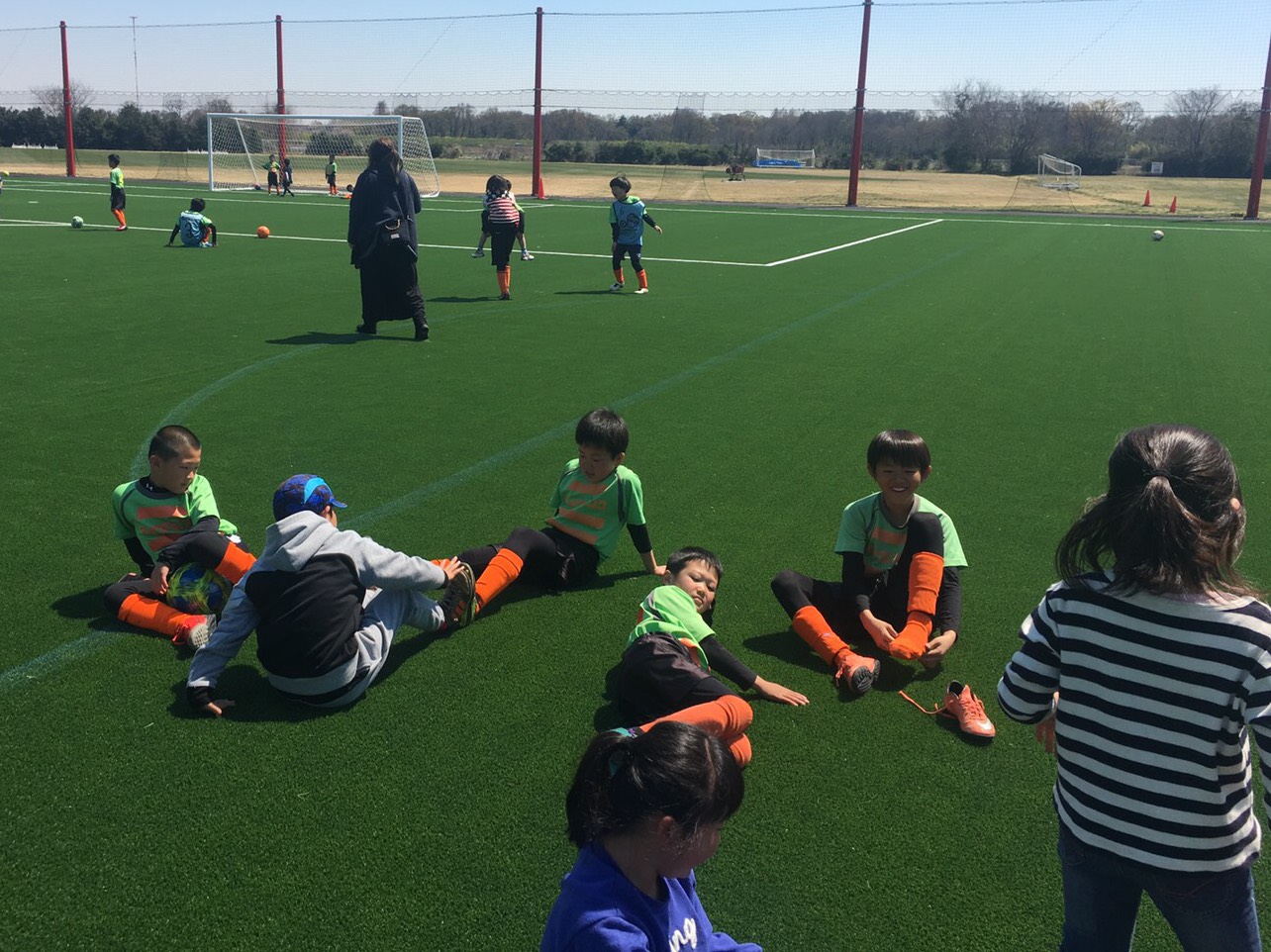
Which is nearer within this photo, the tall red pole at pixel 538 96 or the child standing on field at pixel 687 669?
the child standing on field at pixel 687 669

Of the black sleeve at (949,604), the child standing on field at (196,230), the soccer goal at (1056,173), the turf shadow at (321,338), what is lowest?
the black sleeve at (949,604)

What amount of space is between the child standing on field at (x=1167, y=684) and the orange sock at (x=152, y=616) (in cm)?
366

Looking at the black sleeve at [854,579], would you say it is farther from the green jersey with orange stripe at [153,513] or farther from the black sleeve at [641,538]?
the green jersey with orange stripe at [153,513]

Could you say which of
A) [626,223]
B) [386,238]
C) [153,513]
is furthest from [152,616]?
[626,223]

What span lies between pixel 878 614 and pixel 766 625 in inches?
19.9

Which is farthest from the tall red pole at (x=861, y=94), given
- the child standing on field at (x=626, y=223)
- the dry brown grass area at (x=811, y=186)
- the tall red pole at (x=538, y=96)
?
the child standing on field at (x=626, y=223)

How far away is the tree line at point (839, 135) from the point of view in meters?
55.5

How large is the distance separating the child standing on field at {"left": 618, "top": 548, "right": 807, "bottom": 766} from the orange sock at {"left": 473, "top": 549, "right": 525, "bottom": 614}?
0.78 meters

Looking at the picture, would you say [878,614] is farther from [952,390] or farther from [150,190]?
[150,190]

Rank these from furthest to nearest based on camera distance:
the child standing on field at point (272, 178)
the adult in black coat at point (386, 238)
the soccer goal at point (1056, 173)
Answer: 1. the soccer goal at point (1056, 173)
2. the child standing on field at point (272, 178)
3. the adult in black coat at point (386, 238)

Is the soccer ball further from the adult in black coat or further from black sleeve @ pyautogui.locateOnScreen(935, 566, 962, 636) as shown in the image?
the adult in black coat

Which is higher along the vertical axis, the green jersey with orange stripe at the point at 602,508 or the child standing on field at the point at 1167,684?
the child standing on field at the point at 1167,684

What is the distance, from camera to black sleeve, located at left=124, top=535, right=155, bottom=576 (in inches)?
195

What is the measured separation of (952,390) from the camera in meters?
9.79
